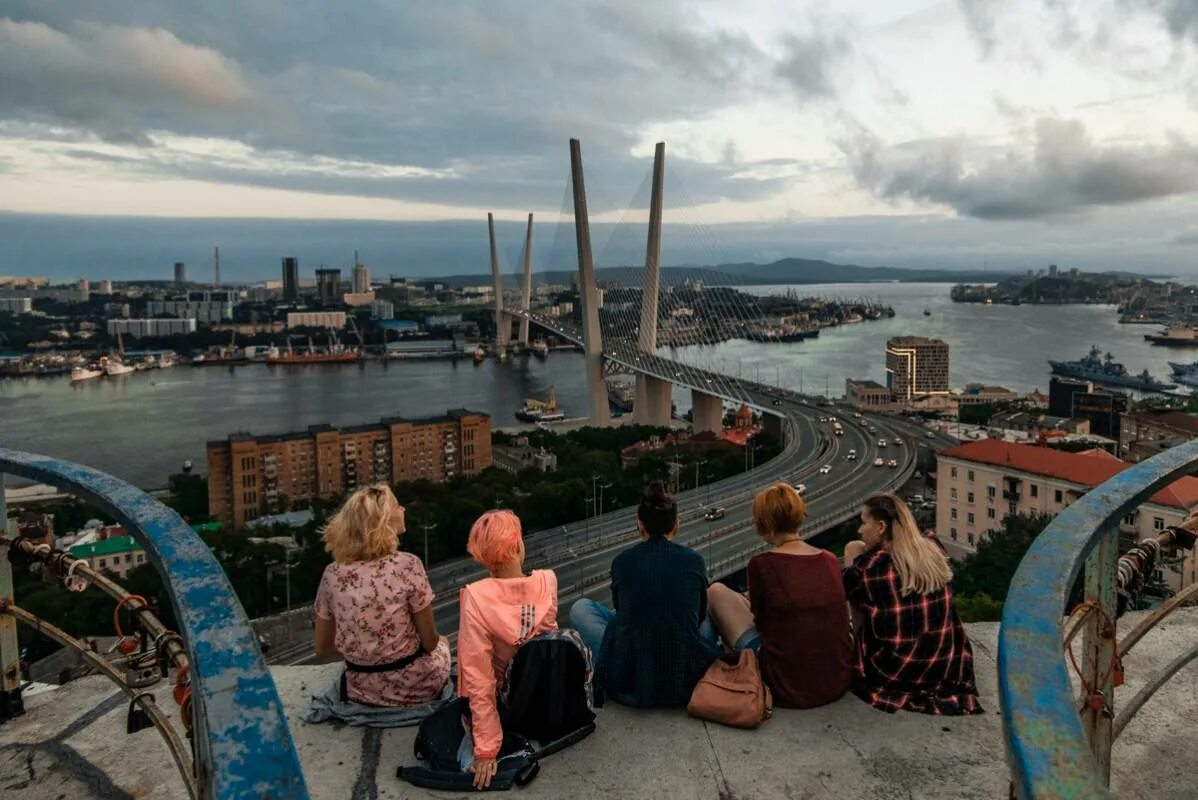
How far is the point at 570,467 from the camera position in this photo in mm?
7477

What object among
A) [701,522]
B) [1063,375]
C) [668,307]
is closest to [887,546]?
[701,522]

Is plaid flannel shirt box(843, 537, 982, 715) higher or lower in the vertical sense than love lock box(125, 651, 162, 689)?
lower

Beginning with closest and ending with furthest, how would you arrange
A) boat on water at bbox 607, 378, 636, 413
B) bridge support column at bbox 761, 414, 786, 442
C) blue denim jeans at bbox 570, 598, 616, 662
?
blue denim jeans at bbox 570, 598, 616, 662 → bridge support column at bbox 761, 414, 786, 442 → boat on water at bbox 607, 378, 636, 413

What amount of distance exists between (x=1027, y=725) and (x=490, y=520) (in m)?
0.47

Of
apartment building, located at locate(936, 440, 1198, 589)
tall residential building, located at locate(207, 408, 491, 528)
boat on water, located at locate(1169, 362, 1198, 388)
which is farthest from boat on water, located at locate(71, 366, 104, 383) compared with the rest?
boat on water, located at locate(1169, 362, 1198, 388)

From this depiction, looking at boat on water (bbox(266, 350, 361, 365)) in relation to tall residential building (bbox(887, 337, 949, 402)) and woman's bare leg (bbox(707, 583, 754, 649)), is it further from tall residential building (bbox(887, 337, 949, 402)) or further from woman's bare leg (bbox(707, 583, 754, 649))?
woman's bare leg (bbox(707, 583, 754, 649))

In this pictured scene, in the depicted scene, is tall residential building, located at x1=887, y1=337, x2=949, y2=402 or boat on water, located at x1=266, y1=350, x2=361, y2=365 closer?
tall residential building, located at x1=887, y1=337, x2=949, y2=402

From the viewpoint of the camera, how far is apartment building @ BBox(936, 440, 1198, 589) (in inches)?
212

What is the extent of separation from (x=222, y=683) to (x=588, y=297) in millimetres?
9155

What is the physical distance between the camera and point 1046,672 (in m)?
0.25

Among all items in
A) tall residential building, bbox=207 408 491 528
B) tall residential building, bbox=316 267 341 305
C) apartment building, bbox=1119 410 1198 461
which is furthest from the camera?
tall residential building, bbox=316 267 341 305

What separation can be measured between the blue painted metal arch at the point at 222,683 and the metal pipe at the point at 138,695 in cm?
6

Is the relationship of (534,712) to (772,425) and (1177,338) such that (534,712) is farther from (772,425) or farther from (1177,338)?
(1177,338)

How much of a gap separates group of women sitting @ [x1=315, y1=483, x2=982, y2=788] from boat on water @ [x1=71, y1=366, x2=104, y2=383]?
70.0 ft
